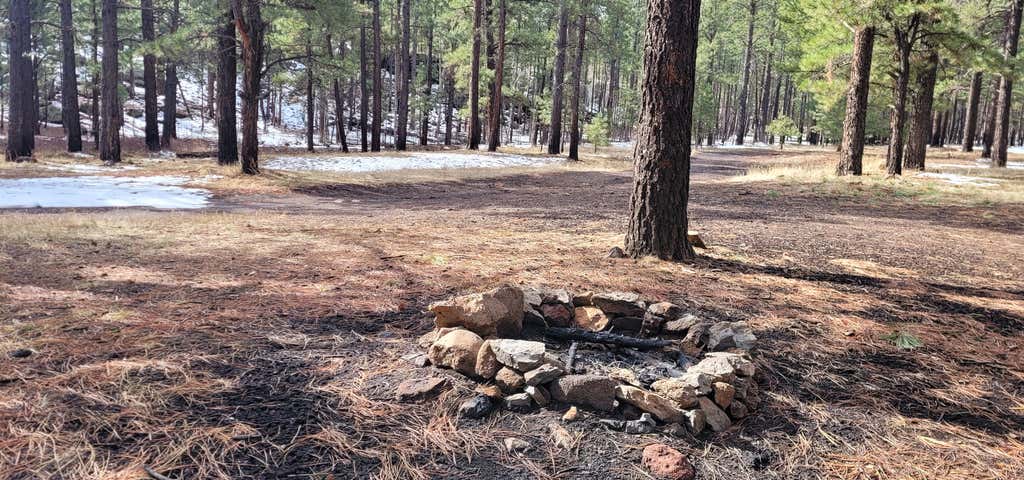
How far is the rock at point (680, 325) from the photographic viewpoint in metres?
3.02

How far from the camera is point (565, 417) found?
86.5 inches

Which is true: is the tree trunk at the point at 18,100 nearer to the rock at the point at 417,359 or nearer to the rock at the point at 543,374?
the rock at the point at 417,359

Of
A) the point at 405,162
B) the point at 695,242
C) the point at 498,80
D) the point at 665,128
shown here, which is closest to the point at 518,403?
the point at 665,128

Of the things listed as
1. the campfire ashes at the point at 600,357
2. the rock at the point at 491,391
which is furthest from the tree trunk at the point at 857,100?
the rock at the point at 491,391

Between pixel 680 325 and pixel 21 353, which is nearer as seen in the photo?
pixel 21 353

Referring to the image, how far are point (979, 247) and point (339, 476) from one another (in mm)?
7231

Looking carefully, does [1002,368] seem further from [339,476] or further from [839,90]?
[839,90]

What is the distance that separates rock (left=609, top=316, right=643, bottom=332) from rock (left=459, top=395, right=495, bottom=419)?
1.15 meters

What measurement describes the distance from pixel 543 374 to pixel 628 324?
1.02 m

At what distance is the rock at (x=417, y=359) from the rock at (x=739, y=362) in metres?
1.22

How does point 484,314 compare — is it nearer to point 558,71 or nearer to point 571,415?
point 571,415

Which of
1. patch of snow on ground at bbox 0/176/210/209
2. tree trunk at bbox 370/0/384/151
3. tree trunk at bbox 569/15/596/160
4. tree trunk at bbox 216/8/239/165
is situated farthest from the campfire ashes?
tree trunk at bbox 370/0/384/151

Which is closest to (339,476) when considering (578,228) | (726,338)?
(726,338)

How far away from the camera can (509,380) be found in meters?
2.36
